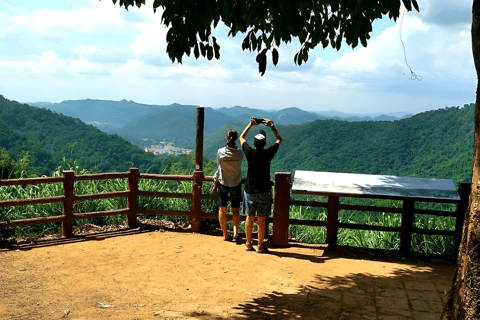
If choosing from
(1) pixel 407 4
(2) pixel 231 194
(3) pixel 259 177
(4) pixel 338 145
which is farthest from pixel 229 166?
(4) pixel 338 145

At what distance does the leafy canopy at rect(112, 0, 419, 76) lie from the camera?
3.99m

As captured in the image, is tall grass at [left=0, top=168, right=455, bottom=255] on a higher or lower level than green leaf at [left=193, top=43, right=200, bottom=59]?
lower

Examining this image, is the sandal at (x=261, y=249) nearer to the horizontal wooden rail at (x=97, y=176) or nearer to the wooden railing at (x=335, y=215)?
the wooden railing at (x=335, y=215)

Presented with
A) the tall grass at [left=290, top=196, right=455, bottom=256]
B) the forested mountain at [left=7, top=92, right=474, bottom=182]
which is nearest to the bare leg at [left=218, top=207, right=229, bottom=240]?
the tall grass at [left=290, top=196, right=455, bottom=256]

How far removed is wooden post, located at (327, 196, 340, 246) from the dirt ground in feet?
0.68

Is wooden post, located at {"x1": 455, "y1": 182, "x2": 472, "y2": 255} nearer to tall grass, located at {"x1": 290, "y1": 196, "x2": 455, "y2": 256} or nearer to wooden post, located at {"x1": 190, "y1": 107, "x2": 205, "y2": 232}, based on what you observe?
tall grass, located at {"x1": 290, "y1": 196, "x2": 455, "y2": 256}

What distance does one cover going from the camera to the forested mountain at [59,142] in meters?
35.2

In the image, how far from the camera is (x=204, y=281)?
6082 millimetres

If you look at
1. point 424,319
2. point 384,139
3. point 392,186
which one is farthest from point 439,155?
point 424,319

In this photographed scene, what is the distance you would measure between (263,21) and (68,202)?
5629 millimetres

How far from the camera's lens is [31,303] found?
207 inches

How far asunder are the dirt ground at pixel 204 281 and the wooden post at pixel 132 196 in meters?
0.57

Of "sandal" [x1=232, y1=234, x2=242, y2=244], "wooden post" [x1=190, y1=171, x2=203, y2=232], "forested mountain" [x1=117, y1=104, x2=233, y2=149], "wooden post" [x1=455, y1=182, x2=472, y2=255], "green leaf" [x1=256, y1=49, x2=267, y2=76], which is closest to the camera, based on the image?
"green leaf" [x1=256, y1=49, x2=267, y2=76]

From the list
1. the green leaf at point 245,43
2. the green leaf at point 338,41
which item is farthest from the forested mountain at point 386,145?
the green leaf at point 245,43
